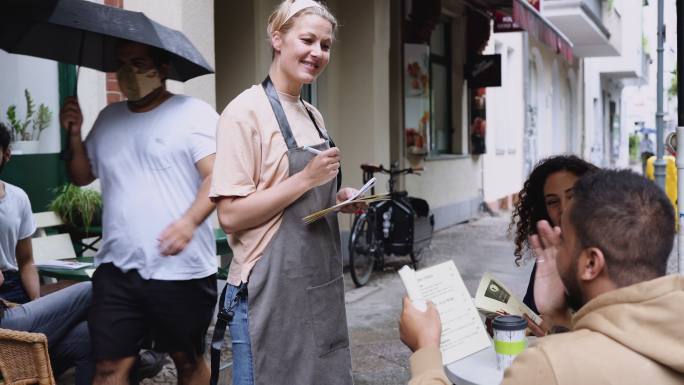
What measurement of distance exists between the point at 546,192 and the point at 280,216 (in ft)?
3.68

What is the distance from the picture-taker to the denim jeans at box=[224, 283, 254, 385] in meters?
2.41

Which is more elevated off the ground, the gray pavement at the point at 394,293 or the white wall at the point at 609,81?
the white wall at the point at 609,81

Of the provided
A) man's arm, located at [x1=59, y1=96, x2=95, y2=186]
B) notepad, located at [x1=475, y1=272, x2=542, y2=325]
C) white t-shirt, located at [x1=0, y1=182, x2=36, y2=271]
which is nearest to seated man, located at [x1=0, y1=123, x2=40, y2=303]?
white t-shirt, located at [x1=0, y1=182, x2=36, y2=271]

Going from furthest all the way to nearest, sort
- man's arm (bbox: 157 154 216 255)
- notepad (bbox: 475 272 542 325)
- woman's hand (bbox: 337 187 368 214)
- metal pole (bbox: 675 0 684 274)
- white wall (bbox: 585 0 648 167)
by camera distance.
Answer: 1. white wall (bbox: 585 0 648 167)
2. metal pole (bbox: 675 0 684 274)
3. man's arm (bbox: 157 154 216 255)
4. woman's hand (bbox: 337 187 368 214)
5. notepad (bbox: 475 272 542 325)

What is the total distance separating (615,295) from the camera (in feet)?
4.99

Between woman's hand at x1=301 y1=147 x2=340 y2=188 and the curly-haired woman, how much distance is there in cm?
91

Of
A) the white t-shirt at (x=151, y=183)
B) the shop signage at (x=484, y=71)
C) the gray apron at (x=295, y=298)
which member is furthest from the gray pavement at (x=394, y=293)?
the shop signage at (x=484, y=71)

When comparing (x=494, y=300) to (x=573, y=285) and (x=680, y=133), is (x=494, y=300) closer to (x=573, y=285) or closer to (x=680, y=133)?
(x=573, y=285)

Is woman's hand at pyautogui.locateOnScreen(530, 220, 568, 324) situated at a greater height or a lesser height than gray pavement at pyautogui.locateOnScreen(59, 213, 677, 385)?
greater

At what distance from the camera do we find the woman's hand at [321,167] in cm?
231

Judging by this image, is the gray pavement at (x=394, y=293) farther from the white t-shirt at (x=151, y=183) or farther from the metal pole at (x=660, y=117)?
the metal pole at (x=660, y=117)

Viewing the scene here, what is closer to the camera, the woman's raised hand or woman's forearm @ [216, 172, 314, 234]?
the woman's raised hand

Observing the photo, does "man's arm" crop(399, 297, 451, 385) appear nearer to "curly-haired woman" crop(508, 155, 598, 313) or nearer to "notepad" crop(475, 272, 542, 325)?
"notepad" crop(475, 272, 542, 325)

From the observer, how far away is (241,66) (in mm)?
7461
